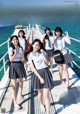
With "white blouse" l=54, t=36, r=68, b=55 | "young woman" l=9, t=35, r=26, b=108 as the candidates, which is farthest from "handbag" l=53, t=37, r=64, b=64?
"young woman" l=9, t=35, r=26, b=108

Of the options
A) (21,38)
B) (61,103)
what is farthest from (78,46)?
(61,103)

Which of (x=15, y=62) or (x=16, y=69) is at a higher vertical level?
(x=15, y=62)

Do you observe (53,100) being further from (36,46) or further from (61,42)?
(36,46)

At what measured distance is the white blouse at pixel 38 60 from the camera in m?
4.95

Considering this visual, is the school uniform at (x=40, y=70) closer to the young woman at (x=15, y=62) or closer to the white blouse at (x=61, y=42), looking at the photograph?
the young woman at (x=15, y=62)

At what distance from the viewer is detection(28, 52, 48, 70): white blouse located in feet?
16.3

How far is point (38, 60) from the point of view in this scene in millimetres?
4973

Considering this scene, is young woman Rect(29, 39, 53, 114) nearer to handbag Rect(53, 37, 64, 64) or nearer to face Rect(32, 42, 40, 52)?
face Rect(32, 42, 40, 52)

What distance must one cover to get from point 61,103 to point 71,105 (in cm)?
23

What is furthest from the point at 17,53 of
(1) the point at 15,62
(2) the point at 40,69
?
(2) the point at 40,69

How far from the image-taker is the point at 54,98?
6.09m

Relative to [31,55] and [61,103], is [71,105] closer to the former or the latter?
[61,103]

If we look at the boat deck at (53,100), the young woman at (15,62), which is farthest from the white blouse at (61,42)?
the young woman at (15,62)

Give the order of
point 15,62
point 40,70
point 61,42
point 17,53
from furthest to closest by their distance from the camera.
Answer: point 61,42, point 15,62, point 17,53, point 40,70
